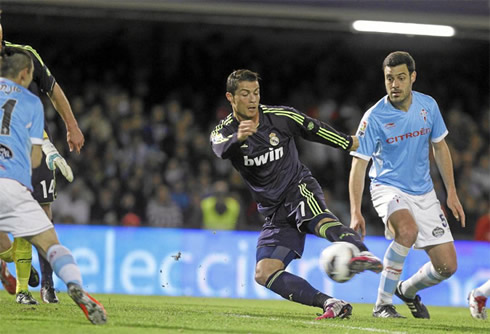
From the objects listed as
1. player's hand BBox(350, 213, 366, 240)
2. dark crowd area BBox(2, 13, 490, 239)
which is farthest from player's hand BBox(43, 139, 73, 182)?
dark crowd area BBox(2, 13, 490, 239)

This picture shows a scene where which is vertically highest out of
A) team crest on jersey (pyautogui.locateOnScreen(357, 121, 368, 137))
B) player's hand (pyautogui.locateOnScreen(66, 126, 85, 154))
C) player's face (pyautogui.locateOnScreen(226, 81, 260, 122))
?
player's face (pyautogui.locateOnScreen(226, 81, 260, 122))

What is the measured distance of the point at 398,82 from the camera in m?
7.89

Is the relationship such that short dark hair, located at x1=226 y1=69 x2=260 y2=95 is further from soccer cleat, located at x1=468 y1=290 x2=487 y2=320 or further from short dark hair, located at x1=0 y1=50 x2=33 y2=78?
soccer cleat, located at x1=468 y1=290 x2=487 y2=320

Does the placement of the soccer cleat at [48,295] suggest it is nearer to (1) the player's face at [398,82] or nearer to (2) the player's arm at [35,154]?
(2) the player's arm at [35,154]

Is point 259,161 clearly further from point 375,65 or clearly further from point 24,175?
point 375,65

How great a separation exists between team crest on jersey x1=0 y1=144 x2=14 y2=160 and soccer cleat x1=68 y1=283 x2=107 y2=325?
40.0 inches

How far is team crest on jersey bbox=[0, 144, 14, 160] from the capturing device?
5.90 metres

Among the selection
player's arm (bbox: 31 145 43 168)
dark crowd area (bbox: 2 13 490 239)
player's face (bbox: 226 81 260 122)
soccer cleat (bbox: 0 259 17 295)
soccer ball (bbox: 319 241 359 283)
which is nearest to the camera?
player's arm (bbox: 31 145 43 168)

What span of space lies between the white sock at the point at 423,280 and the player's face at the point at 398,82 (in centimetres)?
166

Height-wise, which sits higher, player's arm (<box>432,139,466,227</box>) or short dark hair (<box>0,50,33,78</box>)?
short dark hair (<box>0,50,33,78</box>)

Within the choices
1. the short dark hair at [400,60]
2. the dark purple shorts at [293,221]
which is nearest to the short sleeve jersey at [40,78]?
the dark purple shorts at [293,221]

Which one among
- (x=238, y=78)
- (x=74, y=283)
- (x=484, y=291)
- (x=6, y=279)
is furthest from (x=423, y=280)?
(x=6, y=279)

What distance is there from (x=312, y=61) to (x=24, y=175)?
15136mm

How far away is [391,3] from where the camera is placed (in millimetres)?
16391
